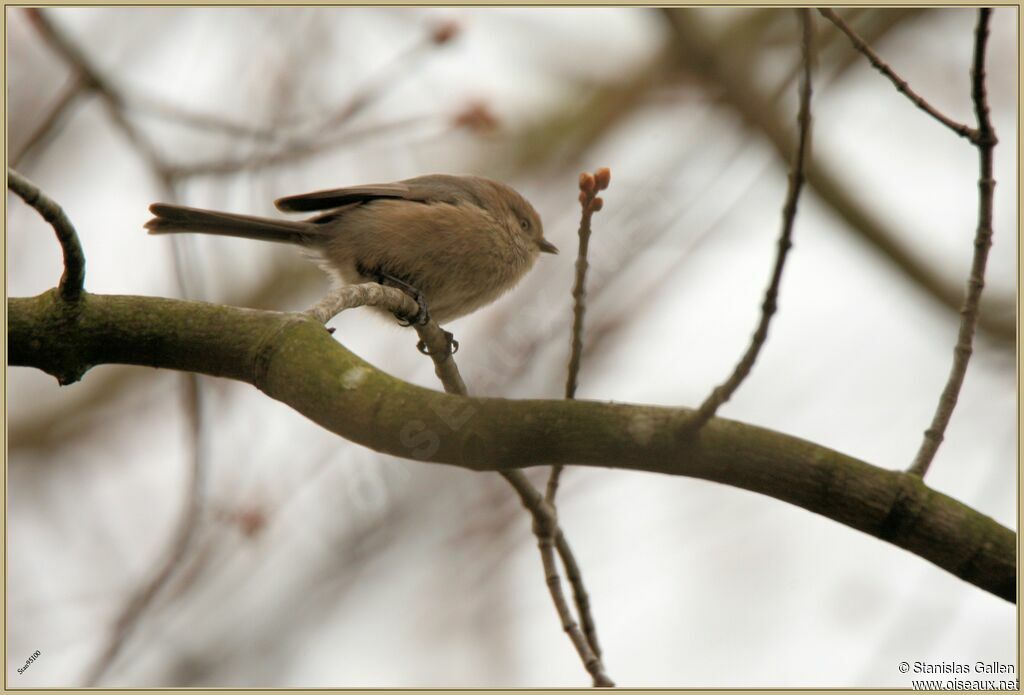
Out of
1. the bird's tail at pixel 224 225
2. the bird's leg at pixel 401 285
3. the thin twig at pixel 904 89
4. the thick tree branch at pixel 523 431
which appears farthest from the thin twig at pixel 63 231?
the thin twig at pixel 904 89

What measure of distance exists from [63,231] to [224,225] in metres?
1.95

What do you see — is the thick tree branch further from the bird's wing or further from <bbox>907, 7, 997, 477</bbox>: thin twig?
the bird's wing

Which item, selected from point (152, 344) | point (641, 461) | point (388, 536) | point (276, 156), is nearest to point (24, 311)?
point (152, 344)

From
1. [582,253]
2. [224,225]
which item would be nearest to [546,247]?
[224,225]

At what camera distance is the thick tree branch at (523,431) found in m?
2.52

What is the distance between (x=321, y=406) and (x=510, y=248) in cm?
275

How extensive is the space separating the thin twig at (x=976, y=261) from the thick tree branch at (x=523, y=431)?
9.9 inches

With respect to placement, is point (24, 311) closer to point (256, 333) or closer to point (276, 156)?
point (256, 333)

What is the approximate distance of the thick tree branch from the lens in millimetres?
2523

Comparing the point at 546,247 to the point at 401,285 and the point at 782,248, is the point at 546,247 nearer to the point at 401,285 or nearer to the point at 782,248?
the point at 401,285

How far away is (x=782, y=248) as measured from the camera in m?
2.50

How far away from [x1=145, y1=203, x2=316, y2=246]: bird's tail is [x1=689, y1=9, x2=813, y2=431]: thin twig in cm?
276

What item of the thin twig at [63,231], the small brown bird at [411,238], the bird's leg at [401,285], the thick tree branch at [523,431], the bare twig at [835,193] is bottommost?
the thick tree branch at [523,431]

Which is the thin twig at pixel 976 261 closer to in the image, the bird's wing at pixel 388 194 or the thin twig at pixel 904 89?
the thin twig at pixel 904 89
